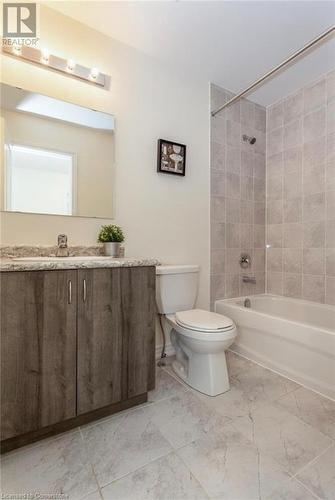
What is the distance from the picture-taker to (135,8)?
5.21 ft

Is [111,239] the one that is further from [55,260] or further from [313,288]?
[313,288]

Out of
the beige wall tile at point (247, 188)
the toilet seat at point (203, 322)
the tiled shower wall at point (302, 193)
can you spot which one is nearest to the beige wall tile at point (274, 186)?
the tiled shower wall at point (302, 193)

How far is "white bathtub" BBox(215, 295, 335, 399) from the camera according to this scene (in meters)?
1.54

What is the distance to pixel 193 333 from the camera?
1503mm

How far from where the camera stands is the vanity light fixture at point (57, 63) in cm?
147

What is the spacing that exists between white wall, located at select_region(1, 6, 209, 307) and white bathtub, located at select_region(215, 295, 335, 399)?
43cm

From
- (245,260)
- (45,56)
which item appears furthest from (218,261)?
(45,56)

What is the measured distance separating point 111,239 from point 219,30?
1.66 meters

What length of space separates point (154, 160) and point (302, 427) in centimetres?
194

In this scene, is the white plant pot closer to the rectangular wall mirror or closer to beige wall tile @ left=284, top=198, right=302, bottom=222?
the rectangular wall mirror

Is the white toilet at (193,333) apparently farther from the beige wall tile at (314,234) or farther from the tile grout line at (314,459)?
the beige wall tile at (314,234)

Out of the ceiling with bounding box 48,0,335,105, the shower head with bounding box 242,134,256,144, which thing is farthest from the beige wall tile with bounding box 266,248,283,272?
the ceiling with bounding box 48,0,335,105

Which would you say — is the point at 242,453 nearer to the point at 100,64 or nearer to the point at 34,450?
the point at 34,450

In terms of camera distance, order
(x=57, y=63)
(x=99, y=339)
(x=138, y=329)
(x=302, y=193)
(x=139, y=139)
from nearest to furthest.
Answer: (x=99, y=339), (x=138, y=329), (x=57, y=63), (x=139, y=139), (x=302, y=193)
